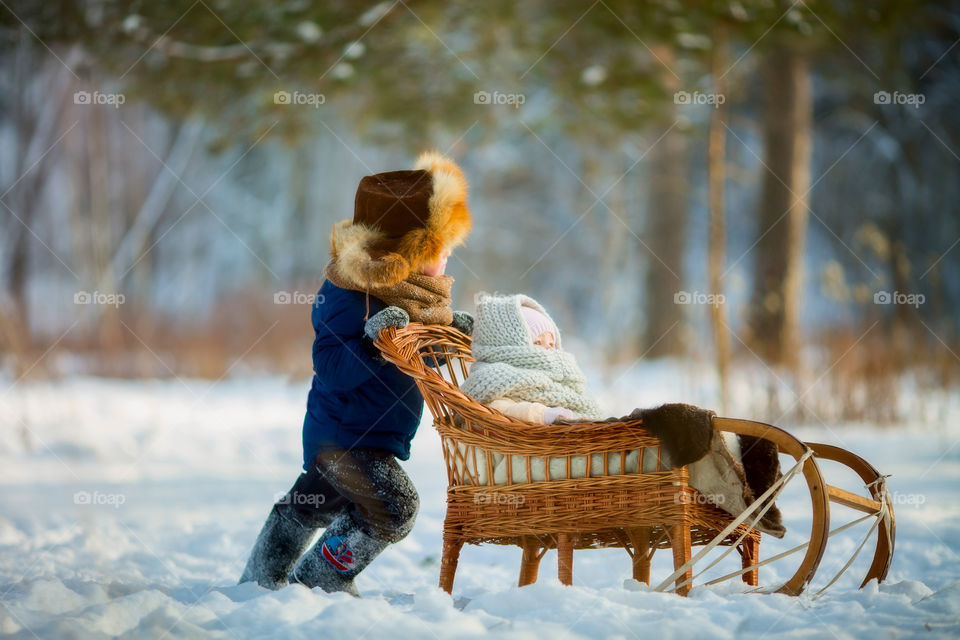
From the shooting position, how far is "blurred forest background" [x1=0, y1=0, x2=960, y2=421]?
6.41 metres

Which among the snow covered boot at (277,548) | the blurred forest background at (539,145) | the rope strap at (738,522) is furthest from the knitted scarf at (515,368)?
the blurred forest background at (539,145)

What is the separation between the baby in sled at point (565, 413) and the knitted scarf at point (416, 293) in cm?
17

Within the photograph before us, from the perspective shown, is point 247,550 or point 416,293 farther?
point 247,550

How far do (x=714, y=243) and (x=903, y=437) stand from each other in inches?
73.0

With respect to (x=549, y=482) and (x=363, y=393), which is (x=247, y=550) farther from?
(x=549, y=482)

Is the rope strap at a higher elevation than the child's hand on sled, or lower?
lower

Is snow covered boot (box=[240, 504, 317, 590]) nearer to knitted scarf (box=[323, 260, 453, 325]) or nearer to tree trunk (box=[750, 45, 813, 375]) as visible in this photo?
knitted scarf (box=[323, 260, 453, 325])

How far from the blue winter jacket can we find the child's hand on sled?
Result: 482 mm

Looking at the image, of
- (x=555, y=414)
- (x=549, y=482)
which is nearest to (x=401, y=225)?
(x=555, y=414)

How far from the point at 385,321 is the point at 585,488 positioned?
73 cm

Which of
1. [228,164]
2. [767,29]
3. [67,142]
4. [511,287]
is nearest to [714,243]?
[767,29]

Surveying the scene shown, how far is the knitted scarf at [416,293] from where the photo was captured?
276 centimetres

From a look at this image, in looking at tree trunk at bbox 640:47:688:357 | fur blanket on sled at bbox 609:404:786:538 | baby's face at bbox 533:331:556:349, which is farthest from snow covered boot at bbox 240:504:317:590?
tree trunk at bbox 640:47:688:357

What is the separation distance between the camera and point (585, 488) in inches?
96.7
